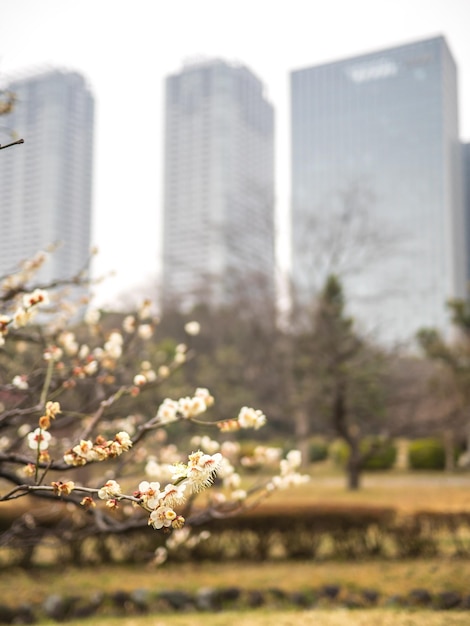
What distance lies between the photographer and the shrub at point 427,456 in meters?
20.0

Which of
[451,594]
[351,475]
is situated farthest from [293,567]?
[351,475]

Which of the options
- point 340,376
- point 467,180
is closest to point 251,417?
point 340,376

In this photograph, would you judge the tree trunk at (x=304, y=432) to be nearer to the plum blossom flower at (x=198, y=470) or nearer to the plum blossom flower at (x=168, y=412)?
the plum blossom flower at (x=168, y=412)

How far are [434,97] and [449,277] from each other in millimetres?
22871

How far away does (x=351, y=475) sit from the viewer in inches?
565

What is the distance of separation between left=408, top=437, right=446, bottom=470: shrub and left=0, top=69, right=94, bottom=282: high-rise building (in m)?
40.2

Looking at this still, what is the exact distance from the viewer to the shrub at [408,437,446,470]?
786 inches

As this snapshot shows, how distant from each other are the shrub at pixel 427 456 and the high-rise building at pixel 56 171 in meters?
40.2

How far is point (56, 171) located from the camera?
67.4 m

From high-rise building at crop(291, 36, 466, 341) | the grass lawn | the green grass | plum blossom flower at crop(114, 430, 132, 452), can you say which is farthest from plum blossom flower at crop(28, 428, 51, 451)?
high-rise building at crop(291, 36, 466, 341)

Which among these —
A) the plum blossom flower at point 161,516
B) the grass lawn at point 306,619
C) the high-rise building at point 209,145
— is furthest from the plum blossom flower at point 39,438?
the high-rise building at point 209,145

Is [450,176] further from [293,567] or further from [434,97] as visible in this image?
[293,567]

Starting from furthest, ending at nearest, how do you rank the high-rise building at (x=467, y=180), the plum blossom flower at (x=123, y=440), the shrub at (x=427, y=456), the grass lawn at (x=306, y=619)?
the high-rise building at (x=467, y=180) → the shrub at (x=427, y=456) → the grass lawn at (x=306, y=619) → the plum blossom flower at (x=123, y=440)

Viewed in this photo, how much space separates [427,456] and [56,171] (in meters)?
57.1
